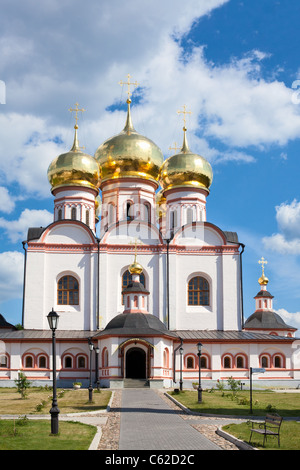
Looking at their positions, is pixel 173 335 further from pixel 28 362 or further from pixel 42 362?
pixel 28 362

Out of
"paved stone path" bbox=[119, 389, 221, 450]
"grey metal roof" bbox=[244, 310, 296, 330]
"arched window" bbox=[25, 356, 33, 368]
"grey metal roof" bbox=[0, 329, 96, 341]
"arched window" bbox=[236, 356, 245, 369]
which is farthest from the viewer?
"grey metal roof" bbox=[244, 310, 296, 330]

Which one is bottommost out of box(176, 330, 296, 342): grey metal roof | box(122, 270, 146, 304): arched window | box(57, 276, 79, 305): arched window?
box(176, 330, 296, 342): grey metal roof

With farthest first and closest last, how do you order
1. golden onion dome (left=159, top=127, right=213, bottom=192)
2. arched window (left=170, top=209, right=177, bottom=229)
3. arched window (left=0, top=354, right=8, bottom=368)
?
arched window (left=170, top=209, right=177, bottom=229) → golden onion dome (left=159, top=127, right=213, bottom=192) → arched window (left=0, top=354, right=8, bottom=368)

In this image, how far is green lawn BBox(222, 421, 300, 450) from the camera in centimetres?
1070

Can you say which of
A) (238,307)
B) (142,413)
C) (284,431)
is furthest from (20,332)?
(284,431)

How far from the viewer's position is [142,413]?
54.3ft

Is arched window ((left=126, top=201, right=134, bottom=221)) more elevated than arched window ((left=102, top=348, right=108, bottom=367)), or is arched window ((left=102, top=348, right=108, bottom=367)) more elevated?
arched window ((left=126, top=201, right=134, bottom=221))

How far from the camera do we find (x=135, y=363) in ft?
102

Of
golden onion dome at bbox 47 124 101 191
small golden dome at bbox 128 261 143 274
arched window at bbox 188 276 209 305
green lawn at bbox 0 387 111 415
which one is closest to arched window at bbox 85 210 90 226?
golden onion dome at bbox 47 124 101 191

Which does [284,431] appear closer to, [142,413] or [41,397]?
→ [142,413]

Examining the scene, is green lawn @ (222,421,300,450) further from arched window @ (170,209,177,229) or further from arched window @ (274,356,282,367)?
arched window @ (170,209,177,229)

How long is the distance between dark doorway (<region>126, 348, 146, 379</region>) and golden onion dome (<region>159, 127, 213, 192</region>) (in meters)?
11.5

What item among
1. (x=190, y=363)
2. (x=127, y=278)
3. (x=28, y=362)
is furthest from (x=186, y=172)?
(x=28, y=362)

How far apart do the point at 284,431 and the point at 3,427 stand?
19.4 feet
